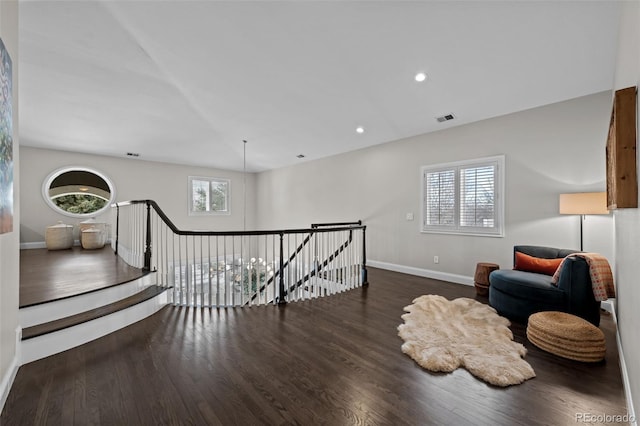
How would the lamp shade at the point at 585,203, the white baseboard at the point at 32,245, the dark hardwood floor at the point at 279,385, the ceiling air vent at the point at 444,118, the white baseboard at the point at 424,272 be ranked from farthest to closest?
1. the white baseboard at the point at 32,245
2. the white baseboard at the point at 424,272
3. the ceiling air vent at the point at 444,118
4. the lamp shade at the point at 585,203
5. the dark hardwood floor at the point at 279,385

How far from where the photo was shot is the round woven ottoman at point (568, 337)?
2295 millimetres

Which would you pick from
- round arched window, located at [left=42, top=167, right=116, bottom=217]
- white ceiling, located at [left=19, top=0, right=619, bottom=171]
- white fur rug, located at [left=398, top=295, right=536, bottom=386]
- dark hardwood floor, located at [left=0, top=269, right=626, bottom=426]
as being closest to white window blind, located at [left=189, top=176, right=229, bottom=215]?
round arched window, located at [left=42, top=167, right=116, bottom=217]

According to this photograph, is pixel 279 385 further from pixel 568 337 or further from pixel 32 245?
pixel 32 245

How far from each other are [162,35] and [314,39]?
2052 mm

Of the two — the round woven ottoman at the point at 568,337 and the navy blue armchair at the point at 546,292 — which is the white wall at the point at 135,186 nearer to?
the navy blue armchair at the point at 546,292

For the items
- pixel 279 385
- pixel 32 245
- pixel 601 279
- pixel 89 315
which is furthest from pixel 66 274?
pixel 601 279

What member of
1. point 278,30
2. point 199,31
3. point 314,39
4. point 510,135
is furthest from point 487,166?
point 199,31

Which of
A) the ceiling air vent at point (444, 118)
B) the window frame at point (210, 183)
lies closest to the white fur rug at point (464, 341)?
the ceiling air vent at point (444, 118)

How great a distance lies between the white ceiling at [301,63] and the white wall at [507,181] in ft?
1.08

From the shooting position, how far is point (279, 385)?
2.00 metres

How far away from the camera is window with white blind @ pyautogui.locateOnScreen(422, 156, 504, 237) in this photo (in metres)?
4.51

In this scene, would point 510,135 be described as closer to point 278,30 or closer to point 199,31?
point 278,30

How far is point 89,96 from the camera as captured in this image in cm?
464

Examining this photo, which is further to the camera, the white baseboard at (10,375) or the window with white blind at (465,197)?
the window with white blind at (465,197)
